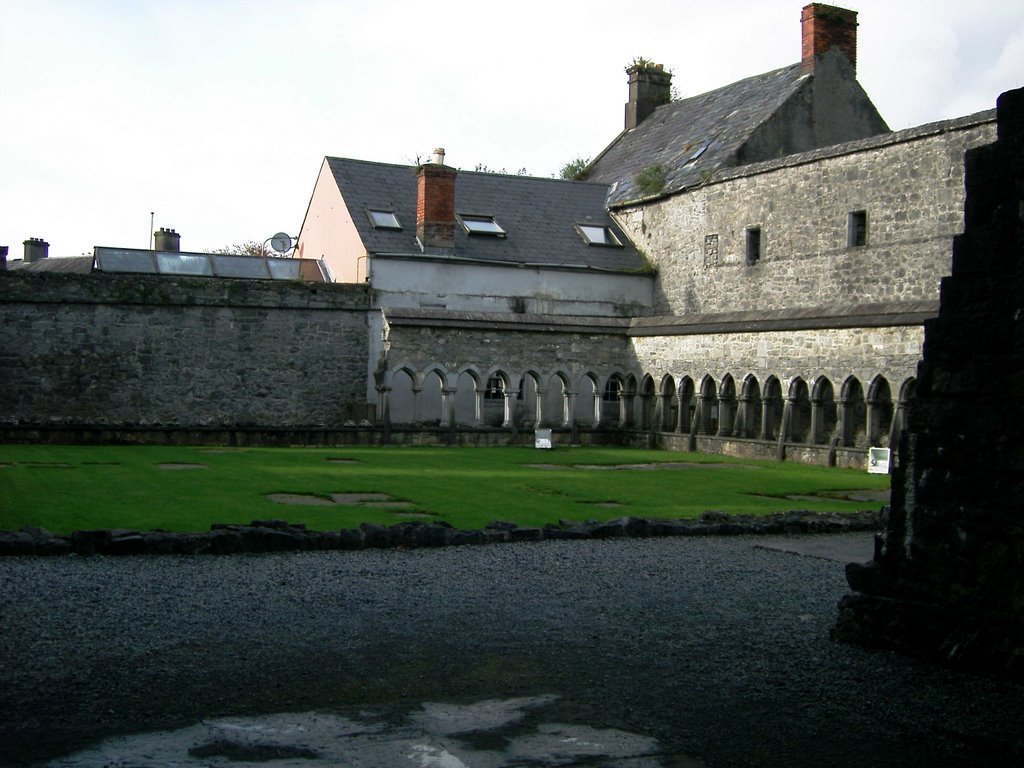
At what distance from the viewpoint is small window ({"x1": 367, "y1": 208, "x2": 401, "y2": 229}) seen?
3055 cm

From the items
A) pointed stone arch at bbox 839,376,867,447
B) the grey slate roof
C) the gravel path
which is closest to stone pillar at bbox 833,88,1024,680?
the gravel path

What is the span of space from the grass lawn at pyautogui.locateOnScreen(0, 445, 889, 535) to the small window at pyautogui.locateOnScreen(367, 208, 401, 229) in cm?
919

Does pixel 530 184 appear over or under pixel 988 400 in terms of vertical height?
over

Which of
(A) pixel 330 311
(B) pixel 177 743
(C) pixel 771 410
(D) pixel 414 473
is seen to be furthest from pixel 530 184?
(B) pixel 177 743

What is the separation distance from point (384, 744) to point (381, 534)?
19.6 ft

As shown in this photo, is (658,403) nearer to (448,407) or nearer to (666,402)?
(666,402)

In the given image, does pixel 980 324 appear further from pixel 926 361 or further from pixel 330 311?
pixel 330 311

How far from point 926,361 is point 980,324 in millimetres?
421

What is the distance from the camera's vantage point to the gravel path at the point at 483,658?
17.0ft

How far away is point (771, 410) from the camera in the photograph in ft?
82.4

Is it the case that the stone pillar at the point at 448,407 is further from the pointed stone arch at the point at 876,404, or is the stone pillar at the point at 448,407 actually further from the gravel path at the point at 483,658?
the gravel path at the point at 483,658

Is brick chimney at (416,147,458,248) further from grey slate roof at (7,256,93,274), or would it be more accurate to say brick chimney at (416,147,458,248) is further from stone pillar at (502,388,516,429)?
grey slate roof at (7,256,93,274)

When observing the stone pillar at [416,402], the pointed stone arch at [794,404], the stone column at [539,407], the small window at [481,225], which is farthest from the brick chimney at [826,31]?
the stone pillar at [416,402]

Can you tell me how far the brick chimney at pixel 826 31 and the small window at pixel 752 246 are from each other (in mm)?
5214
